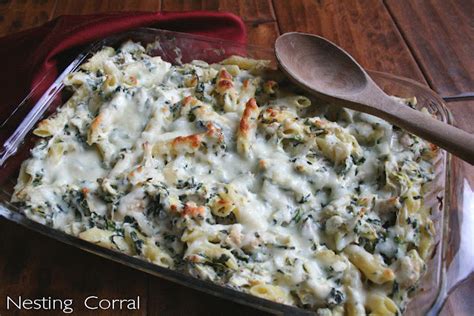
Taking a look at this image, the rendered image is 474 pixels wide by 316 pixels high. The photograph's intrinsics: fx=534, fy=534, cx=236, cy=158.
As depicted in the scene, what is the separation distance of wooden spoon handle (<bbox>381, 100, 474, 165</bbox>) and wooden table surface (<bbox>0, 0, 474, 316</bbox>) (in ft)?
0.36

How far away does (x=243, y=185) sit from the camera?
129 cm

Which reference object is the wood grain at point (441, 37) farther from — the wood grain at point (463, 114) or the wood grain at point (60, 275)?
the wood grain at point (60, 275)

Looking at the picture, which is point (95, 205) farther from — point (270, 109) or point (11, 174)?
point (270, 109)

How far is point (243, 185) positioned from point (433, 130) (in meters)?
0.48

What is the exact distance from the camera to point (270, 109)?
1.44 meters

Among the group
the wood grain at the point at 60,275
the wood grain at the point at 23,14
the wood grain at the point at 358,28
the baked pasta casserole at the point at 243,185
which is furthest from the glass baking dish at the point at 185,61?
the wood grain at the point at 23,14

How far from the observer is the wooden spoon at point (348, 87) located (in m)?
1.27

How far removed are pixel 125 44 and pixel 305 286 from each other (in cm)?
101

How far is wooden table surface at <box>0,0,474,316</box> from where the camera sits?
4.17 ft

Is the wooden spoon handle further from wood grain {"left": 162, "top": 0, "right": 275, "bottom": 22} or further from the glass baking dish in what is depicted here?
wood grain {"left": 162, "top": 0, "right": 275, "bottom": 22}

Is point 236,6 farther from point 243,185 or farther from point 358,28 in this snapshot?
point 243,185

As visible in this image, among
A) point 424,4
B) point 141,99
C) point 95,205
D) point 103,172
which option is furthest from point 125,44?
point 424,4

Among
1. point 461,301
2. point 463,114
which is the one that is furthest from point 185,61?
point 461,301

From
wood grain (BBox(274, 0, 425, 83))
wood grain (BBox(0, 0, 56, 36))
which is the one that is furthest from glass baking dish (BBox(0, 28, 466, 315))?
wood grain (BBox(0, 0, 56, 36))
